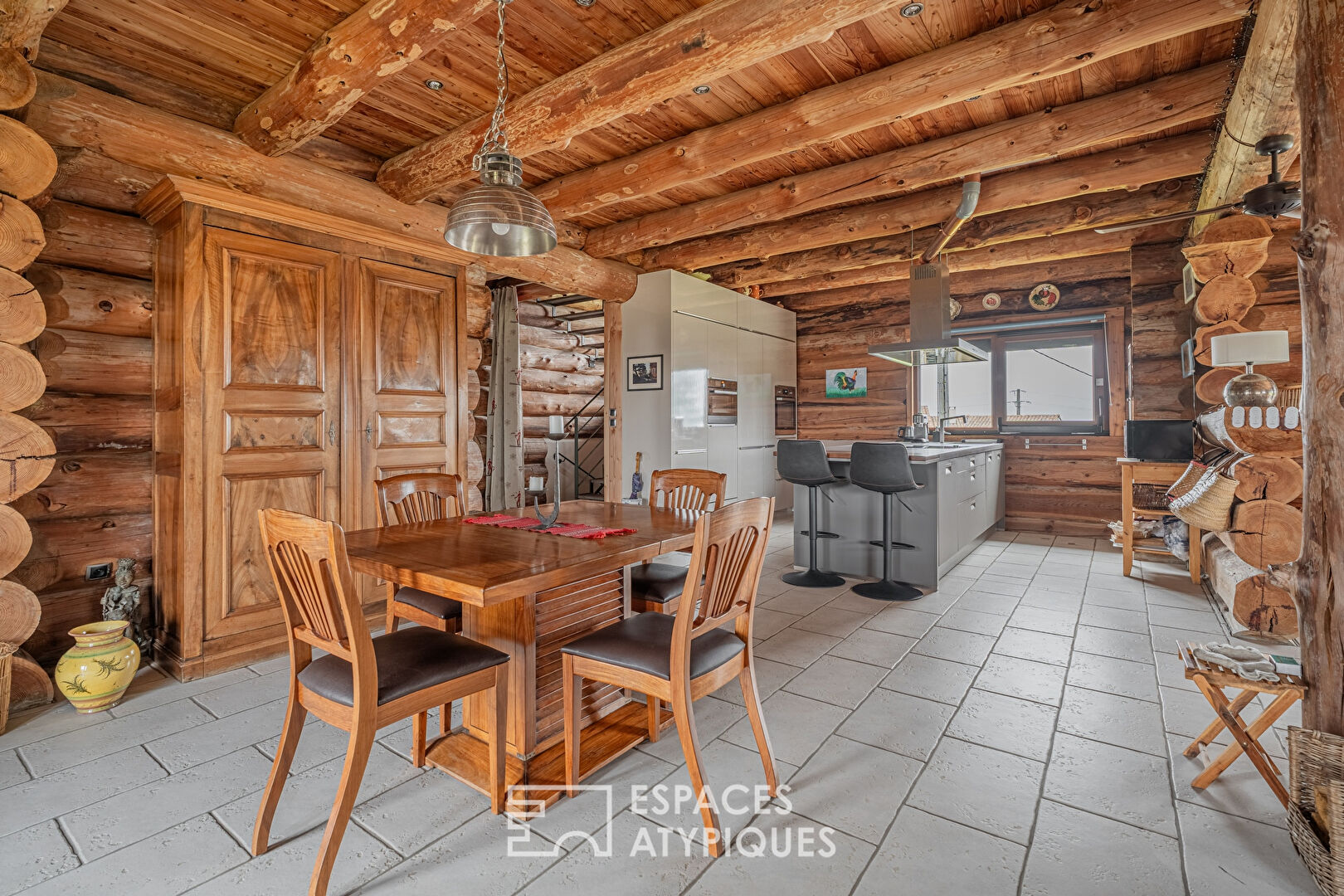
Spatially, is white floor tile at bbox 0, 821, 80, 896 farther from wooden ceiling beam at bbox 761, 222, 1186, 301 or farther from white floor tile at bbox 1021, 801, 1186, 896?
wooden ceiling beam at bbox 761, 222, 1186, 301

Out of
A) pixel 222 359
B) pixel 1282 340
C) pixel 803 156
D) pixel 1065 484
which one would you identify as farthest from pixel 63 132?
pixel 1065 484

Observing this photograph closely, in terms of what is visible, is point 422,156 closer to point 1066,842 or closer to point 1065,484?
point 1066,842

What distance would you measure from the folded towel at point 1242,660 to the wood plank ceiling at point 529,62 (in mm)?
2398

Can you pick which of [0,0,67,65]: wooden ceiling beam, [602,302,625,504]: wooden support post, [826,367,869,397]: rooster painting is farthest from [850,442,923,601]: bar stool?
[0,0,67,65]: wooden ceiling beam

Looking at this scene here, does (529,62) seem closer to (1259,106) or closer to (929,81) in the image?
(929,81)

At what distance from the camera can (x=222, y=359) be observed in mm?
2902

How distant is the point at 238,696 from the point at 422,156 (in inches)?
117

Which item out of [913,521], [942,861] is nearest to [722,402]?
[913,521]

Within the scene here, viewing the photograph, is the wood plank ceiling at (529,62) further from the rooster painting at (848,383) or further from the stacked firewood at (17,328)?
the rooster painting at (848,383)

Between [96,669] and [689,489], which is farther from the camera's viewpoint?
[689,489]

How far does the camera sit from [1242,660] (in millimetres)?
1912

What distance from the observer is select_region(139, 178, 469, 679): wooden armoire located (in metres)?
2.83

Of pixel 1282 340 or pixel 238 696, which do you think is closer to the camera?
pixel 238 696

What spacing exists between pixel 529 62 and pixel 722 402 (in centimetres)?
381
